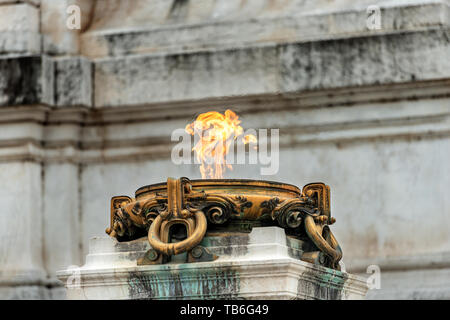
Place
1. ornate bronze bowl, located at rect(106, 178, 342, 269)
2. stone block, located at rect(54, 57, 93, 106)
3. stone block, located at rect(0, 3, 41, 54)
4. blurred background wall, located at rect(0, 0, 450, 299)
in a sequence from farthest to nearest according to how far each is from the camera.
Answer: stone block, located at rect(0, 3, 41, 54) → stone block, located at rect(54, 57, 93, 106) → blurred background wall, located at rect(0, 0, 450, 299) → ornate bronze bowl, located at rect(106, 178, 342, 269)

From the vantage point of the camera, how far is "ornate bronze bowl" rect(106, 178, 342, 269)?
34.0ft

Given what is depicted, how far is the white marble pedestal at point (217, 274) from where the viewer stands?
1012 cm

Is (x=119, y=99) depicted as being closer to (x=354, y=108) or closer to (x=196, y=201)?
(x=354, y=108)

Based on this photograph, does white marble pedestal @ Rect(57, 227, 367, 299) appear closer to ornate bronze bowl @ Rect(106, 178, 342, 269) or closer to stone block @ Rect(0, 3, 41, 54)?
ornate bronze bowl @ Rect(106, 178, 342, 269)

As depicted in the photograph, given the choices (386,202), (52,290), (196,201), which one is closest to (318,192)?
(196,201)

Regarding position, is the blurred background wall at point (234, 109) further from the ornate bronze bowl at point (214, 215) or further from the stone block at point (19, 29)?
the ornate bronze bowl at point (214, 215)

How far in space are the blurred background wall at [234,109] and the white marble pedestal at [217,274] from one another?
498 cm

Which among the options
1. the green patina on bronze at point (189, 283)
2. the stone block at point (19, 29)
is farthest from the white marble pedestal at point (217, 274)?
the stone block at point (19, 29)

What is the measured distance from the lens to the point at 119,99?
16.6 m

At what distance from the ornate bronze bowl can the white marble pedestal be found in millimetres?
137

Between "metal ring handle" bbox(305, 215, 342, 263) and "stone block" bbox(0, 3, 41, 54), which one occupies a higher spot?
"stone block" bbox(0, 3, 41, 54)

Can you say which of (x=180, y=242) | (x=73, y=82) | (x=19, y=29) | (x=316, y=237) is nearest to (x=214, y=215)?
(x=180, y=242)

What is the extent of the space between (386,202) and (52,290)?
4.04 m

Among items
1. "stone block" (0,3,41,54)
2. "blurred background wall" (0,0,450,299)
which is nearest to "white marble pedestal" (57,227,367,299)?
"blurred background wall" (0,0,450,299)
